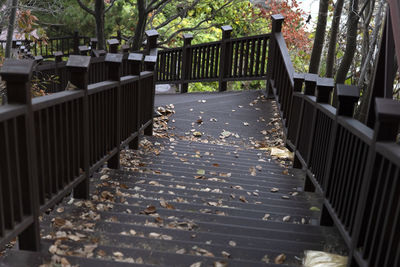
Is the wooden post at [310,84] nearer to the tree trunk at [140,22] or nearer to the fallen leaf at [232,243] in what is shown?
the fallen leaf at [232,243]

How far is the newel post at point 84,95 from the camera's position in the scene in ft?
12.2

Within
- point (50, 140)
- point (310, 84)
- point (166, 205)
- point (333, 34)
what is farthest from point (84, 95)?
point (333, 34)

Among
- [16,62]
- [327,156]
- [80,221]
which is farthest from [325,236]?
[16,62]

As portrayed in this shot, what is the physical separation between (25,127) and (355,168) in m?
2.31

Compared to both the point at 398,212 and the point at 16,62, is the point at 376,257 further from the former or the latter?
the point at 16,62

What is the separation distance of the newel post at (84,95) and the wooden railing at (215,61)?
6.78m

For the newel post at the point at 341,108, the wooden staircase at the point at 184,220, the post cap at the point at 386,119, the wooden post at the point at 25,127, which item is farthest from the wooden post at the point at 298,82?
the wooden post at the point at 25,127

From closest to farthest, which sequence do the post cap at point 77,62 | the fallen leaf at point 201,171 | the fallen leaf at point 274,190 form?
the post cap at point 77,62
the fallen leaf at point 274,190
the fallen leaf at point 201,171

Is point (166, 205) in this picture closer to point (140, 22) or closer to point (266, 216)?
point (266, 216)

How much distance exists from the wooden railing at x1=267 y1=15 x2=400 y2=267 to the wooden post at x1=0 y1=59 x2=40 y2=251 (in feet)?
7.19

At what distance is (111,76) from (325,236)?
2.89 meters

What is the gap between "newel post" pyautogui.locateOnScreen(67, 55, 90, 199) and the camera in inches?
147

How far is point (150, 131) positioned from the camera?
25.1 feet

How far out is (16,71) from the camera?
2.74 metres
